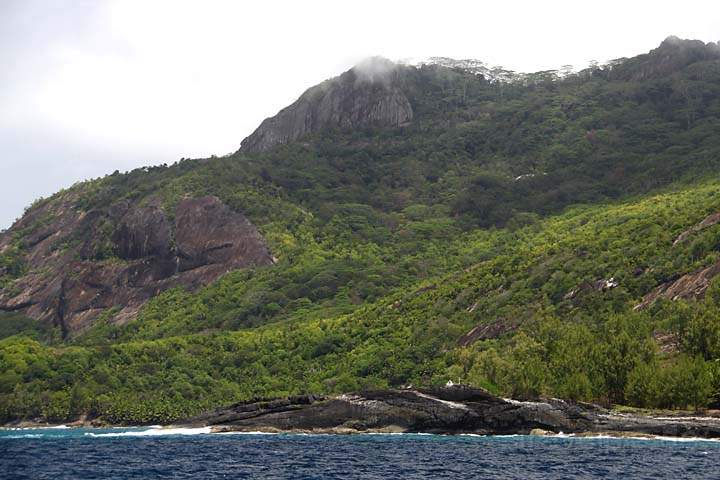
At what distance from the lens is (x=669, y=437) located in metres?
131

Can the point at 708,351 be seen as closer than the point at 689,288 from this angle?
Yes

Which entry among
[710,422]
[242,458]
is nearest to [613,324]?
[710,422]

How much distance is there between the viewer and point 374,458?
357 feet

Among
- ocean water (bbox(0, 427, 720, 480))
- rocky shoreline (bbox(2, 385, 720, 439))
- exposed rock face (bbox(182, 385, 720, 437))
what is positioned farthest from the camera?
exposed rock face (bbox(182, 385, 720, 437))

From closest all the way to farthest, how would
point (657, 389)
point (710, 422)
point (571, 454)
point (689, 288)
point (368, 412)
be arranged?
point (571, 454)
point (710, 422)
point (657, 389)
point (368, 412)
point (689, 288)

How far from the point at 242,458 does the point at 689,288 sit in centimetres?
12665

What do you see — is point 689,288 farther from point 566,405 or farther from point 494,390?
point 566,405

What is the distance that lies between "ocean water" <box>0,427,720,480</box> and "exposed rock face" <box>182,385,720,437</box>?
771cm

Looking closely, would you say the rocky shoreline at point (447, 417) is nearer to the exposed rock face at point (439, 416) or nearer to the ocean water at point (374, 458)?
the exposed rock face at point (439, 416)

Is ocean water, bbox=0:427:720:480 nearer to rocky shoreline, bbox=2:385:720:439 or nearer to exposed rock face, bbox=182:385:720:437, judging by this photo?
rocky shoreline, bbox=2:385:720:439

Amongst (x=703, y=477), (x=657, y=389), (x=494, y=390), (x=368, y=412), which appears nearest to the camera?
(x=703, y=477)

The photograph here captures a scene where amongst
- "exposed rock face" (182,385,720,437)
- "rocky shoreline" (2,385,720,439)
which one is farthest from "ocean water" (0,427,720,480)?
"exposed rock face" (182,385,720,437)

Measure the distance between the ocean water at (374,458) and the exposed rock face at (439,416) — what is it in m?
7.71

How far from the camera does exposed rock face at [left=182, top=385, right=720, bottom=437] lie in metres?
138
